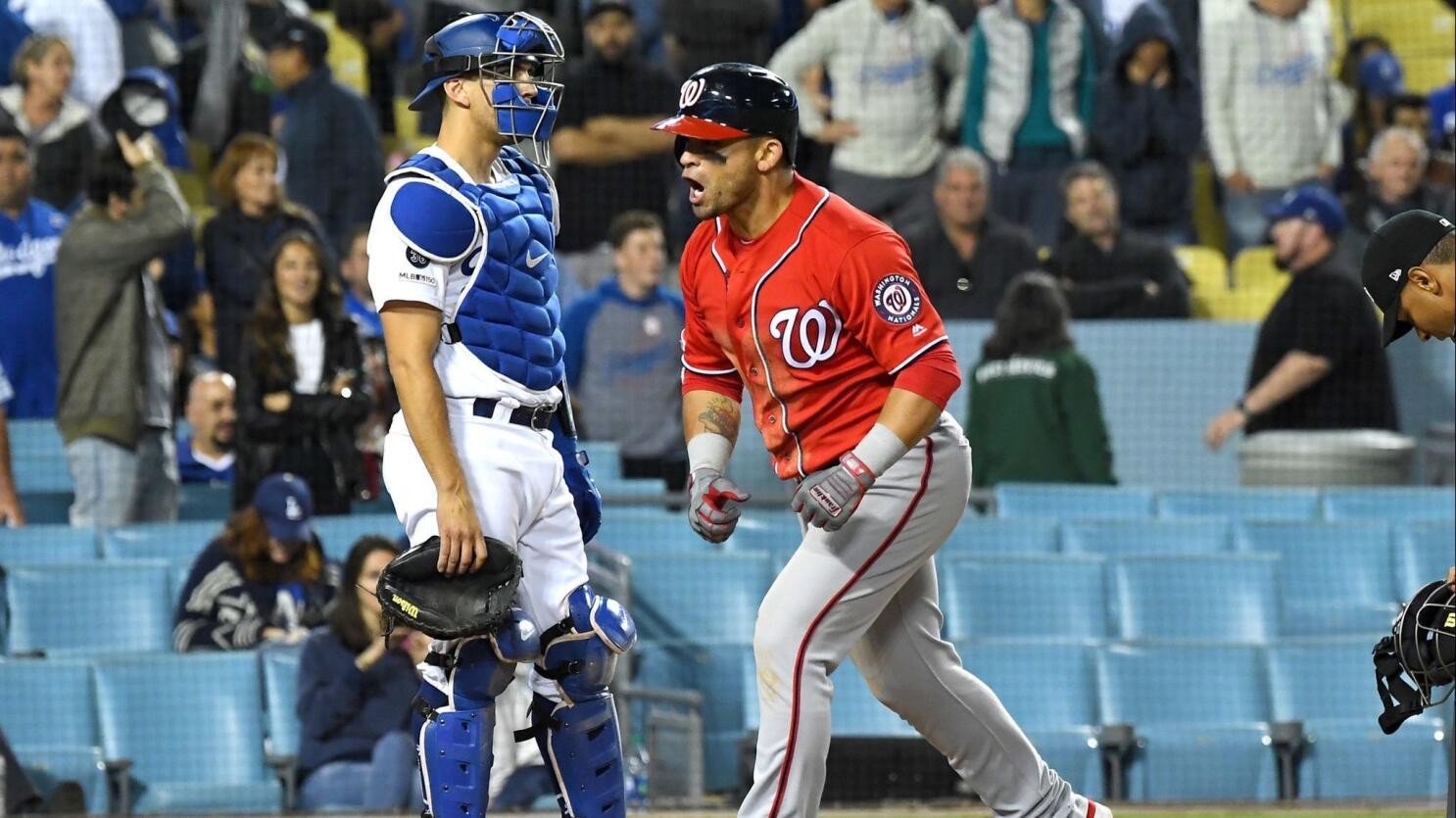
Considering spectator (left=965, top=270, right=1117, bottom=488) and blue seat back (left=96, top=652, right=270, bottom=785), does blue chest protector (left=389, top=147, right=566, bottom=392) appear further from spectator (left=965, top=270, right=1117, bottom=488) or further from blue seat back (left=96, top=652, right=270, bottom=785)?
spectator (left=965, top=270, right=1117, bottom=488)

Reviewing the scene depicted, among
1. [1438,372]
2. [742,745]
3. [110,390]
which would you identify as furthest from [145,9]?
[1438,372]

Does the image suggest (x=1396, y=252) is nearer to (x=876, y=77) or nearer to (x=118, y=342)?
(x=118, y=342)

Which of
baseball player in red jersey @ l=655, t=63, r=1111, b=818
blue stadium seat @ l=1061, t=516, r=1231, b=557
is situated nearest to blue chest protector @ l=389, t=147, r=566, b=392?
baseball player in red jersey @ l=655, t=63, r=1111, b=818

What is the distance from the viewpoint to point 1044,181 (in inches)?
420

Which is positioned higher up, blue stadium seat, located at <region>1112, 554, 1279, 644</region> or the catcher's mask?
the catcher's mask

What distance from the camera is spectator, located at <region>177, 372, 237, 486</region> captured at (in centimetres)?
858

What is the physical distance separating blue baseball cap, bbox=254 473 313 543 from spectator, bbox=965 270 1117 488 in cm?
266

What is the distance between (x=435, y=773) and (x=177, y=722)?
289 centimetres

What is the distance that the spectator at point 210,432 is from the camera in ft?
28.1

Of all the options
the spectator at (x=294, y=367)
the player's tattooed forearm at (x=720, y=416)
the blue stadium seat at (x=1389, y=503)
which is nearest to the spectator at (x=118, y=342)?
the spectator at (x=294, y=367)

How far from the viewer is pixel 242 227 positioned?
8.95 m

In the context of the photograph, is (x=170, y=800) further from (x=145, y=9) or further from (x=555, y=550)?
(x=145, y=9)

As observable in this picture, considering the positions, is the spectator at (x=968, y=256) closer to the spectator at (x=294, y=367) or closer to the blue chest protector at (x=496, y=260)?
the spectator at (x=294, y=367)

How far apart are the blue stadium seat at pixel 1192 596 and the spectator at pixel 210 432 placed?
346cm
